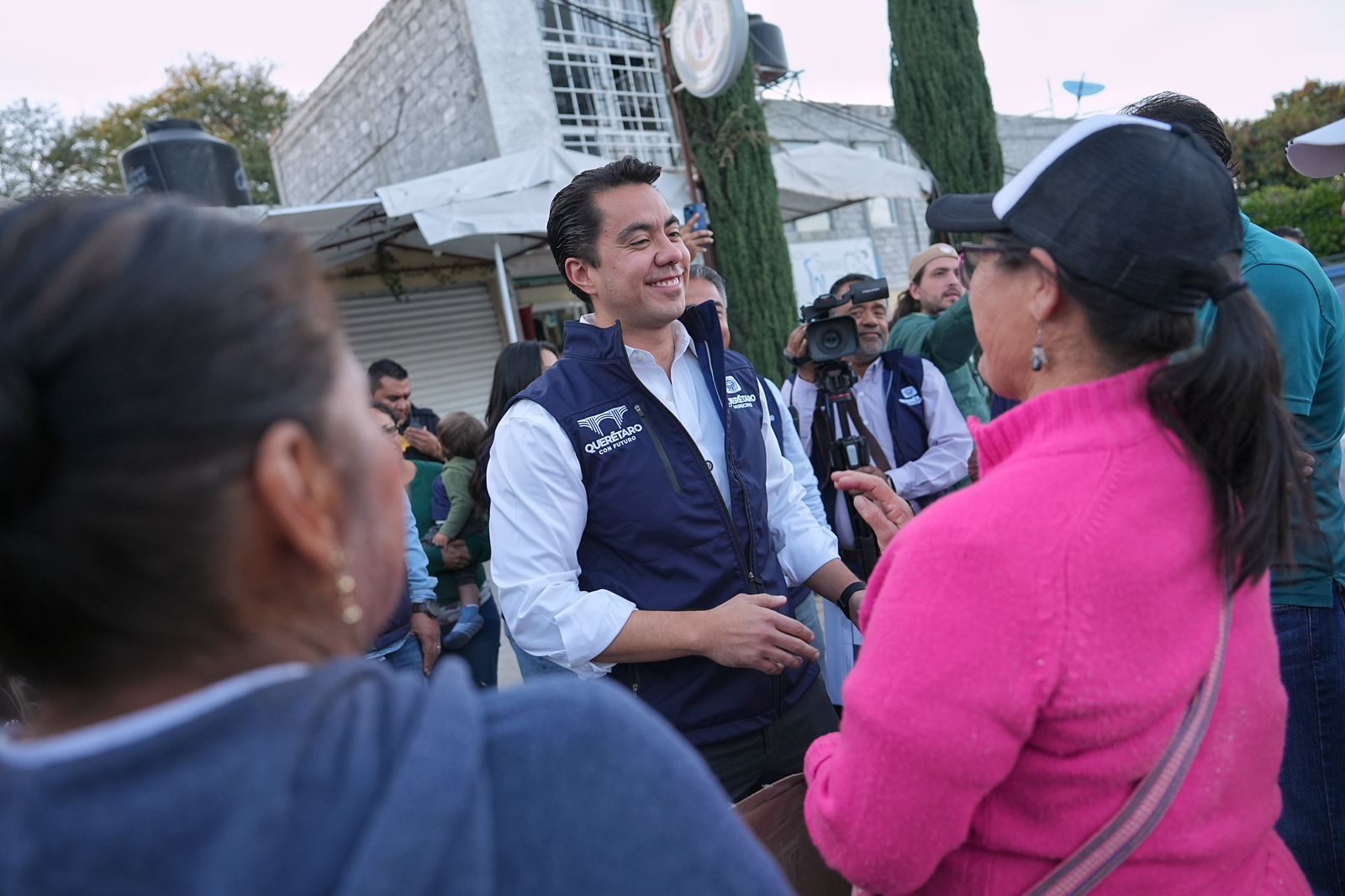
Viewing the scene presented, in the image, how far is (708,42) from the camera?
7.86m

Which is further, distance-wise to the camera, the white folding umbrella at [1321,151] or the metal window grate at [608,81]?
the metal window grate at [608,81]

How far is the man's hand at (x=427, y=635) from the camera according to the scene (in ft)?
11.7

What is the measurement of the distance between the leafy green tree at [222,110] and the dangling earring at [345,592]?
22.4 meters

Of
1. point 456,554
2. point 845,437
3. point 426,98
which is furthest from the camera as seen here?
point 426,98

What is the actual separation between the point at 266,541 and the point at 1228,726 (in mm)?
1159

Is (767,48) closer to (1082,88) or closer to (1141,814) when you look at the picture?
(1082,88)

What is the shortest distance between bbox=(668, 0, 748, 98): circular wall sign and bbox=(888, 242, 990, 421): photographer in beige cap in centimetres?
366

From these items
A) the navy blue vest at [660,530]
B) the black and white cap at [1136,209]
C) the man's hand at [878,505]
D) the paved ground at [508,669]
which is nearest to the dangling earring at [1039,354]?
the black and white cap at [1136,209]

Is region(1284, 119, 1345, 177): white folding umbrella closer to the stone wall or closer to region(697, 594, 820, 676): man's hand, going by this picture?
region(697, 594, 820, 676): man's hand

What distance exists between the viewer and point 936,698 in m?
1.00

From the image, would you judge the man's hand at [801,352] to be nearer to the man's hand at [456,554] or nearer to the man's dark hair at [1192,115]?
the man's dark hair at [1192,115]

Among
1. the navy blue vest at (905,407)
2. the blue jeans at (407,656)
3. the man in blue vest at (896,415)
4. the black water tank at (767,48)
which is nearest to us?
the blue jeans at (407,656)

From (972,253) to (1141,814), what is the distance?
834 mm

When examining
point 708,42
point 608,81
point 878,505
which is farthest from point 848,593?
point 608,81
